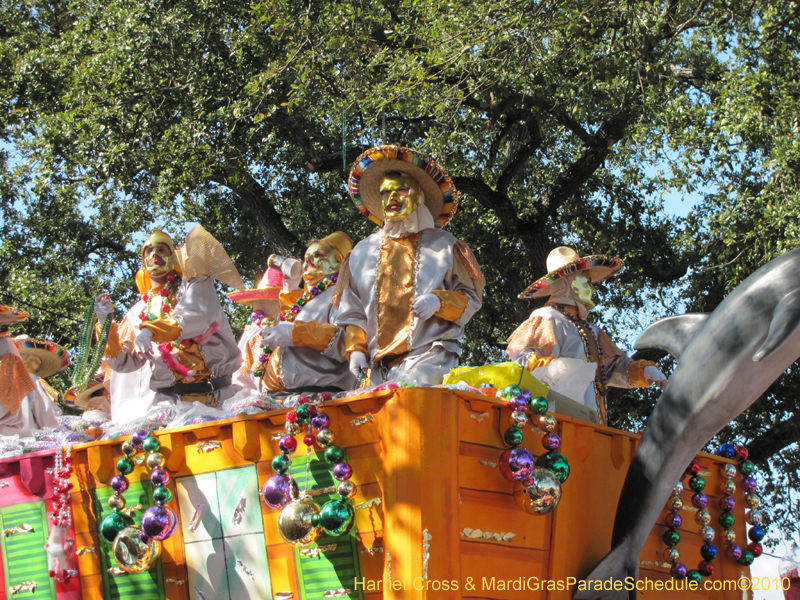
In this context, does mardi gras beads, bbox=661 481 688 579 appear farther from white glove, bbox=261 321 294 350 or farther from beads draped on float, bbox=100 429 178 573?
white glove, bbox=261 321 294 350

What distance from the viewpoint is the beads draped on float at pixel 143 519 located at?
3840 mm

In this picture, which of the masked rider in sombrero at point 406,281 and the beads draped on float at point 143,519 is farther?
the masked rider in sombrero at point 406,281

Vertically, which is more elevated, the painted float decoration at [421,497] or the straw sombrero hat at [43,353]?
the straw sombrero hat at [43,353]

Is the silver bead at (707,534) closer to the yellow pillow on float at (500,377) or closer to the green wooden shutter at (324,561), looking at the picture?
the yellow pillow on float at (500,377)

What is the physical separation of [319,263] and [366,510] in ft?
9.66

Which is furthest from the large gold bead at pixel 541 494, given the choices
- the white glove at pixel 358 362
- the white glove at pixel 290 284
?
the white glove at pixel 290 284

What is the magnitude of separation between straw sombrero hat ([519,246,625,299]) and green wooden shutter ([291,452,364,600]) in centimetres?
290

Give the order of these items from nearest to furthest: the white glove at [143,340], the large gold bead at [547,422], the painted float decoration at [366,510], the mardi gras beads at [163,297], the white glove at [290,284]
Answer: the painted float decoration at [366,510], the large gold bead at [547,422], the white glove at [143,340], the mardi gras beads at [163,297], the white glove at [290,284]

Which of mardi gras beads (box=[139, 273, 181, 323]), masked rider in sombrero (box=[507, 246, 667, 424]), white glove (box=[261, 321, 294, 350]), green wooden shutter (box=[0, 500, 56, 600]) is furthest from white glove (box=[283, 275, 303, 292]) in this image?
green wooden shutter (box=[0, 500, 56, 600])

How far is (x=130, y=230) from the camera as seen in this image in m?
12.2

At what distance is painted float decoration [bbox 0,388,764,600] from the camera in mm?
Answer: 3293

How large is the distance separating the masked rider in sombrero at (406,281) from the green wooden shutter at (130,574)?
121cm

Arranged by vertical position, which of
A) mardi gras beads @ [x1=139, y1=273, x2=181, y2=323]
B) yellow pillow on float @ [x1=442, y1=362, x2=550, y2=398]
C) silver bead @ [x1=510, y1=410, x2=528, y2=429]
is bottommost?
silver bead @ [x1=510, y1=410, x2=528, y2=429]

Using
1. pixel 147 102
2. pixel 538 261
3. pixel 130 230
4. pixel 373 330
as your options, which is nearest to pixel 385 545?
pixel 373 330
